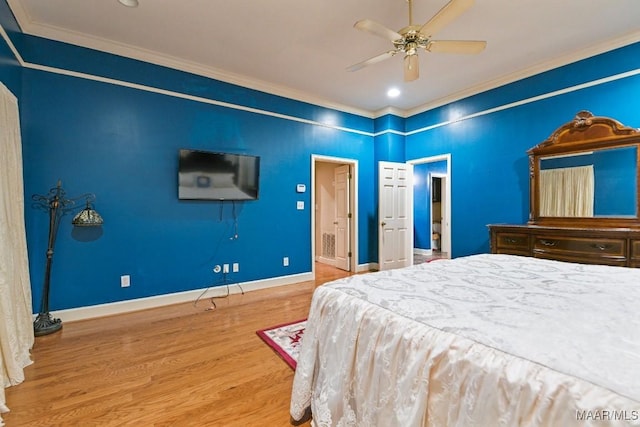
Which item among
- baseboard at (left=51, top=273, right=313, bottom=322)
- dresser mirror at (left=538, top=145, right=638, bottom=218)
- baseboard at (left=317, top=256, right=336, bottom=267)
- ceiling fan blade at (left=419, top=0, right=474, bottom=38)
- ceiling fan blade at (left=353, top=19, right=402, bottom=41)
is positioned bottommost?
baseboard at (left=317, top=256, right=336, bottom=267)

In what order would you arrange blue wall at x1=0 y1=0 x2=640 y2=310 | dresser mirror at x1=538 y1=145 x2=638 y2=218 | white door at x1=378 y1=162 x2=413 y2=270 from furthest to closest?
1. white door at x1=378 y1=162 x2=413 y2=270
2. dresser mirror at x1=538 y1=145 x2=638 y2=218
3. blue wall at x1=0 y1=0 x2=640 y2=310

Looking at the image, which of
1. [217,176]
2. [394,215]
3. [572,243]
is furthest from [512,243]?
[217,176]

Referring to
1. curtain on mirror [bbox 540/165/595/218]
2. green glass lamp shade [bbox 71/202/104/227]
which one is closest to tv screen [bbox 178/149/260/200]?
green glass lamp shade [bbox 71/202/104/227]

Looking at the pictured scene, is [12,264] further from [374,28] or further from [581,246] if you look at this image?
[581,246]

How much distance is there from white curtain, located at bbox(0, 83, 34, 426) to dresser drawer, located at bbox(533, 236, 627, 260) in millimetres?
4675

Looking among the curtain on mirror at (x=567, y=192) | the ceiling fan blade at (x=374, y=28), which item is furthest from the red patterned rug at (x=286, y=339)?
the curtain on mirror at (x=567, y=192)

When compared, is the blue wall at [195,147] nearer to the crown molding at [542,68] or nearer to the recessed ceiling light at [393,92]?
the crown molding at [542,68]

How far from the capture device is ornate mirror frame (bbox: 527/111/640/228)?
9.86 ft

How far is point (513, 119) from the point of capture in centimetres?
395

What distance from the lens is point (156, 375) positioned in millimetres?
2021

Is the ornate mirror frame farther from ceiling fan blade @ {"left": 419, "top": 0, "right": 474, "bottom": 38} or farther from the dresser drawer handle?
ceiling fan blade @ {"left": 419, "top": 0, "right": 474, "bottom": 38}

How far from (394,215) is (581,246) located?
2644 mm

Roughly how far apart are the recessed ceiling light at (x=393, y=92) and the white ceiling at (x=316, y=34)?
0.28 metres

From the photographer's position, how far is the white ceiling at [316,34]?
8.49 feet
